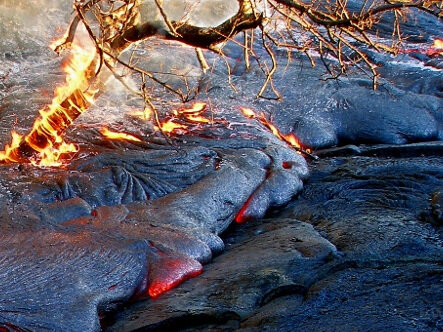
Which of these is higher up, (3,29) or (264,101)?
(3,29)

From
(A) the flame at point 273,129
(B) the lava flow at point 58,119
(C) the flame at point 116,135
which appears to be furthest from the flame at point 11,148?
(A) the flame at point 273,129

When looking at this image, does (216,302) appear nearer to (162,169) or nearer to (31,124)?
(162,169)

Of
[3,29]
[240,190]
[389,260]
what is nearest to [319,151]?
[240,190]

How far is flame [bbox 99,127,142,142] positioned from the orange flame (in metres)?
1.90

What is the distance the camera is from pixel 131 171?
5770 millimetres

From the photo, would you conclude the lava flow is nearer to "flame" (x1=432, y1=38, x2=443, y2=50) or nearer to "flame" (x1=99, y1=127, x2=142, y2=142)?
"flame" (x1=99, y1=127, x2=142, y2=142)

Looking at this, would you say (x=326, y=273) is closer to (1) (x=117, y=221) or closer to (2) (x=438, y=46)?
(1) (x=117, y=221)

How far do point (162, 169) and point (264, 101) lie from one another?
9.77 feet

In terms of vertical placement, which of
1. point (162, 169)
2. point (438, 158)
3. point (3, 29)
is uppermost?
point (3, 29)

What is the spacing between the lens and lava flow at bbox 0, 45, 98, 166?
6195 mm

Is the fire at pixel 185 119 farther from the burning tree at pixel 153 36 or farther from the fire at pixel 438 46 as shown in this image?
the fire at pixel 438 46

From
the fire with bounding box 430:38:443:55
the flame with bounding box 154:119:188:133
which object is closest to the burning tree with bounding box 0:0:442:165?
the flame with bounding box 154:119:188:133

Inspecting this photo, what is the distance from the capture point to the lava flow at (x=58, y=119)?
6.20 m

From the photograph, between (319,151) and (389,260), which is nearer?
(389,260)
